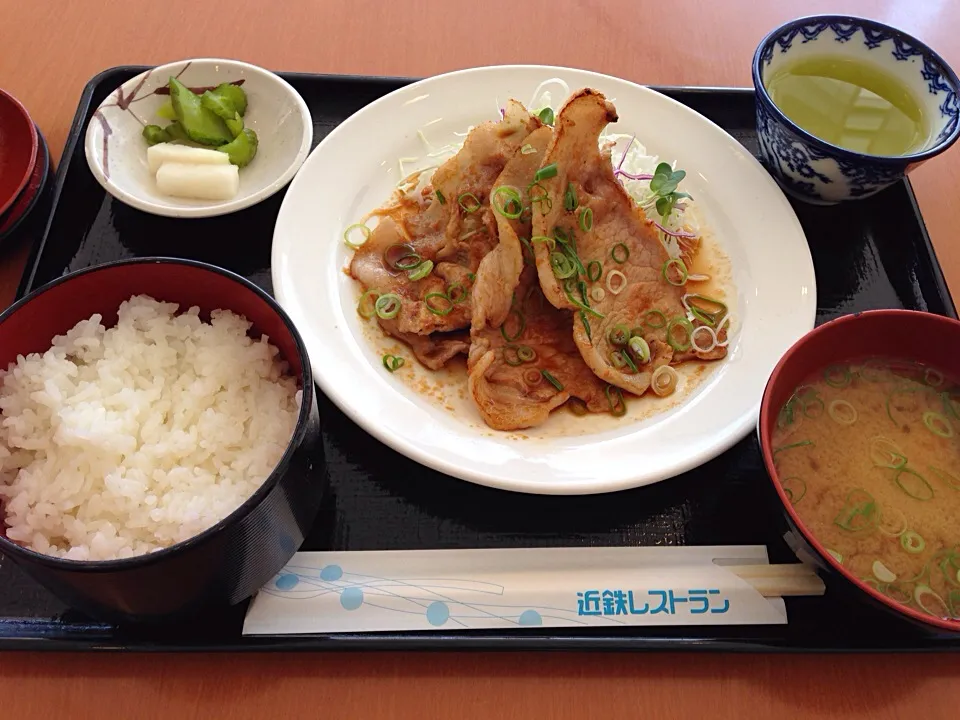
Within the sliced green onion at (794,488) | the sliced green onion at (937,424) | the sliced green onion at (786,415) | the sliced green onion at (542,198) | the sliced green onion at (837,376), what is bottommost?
the sliced green onion at (794,488)

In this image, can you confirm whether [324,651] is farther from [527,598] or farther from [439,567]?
[527,598]

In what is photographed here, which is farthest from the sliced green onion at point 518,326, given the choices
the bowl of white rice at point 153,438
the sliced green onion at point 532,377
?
the bowl of white rice at point 153,438

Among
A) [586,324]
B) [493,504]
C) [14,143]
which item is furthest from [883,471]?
[14,143]

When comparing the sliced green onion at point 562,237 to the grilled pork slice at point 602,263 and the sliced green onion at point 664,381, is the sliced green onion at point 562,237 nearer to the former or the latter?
the grilled pork slice at point 602,263

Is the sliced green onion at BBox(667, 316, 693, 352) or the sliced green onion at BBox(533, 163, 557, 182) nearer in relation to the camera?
the sliced green onion at BBox(533, 163, 557, 182)

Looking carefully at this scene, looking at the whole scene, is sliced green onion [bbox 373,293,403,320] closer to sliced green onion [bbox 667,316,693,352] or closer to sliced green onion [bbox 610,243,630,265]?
sliced green onion [bbox 610,243,630,265]

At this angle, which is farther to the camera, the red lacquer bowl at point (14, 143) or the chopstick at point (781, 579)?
the red lacquer bowl at point (14, 143)

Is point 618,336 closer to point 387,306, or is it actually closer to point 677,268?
point 677,268

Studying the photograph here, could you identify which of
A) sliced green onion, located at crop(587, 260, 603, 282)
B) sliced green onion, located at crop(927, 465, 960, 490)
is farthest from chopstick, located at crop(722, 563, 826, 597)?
sliced green onion, located at crop(587, 260, 603, 282)
